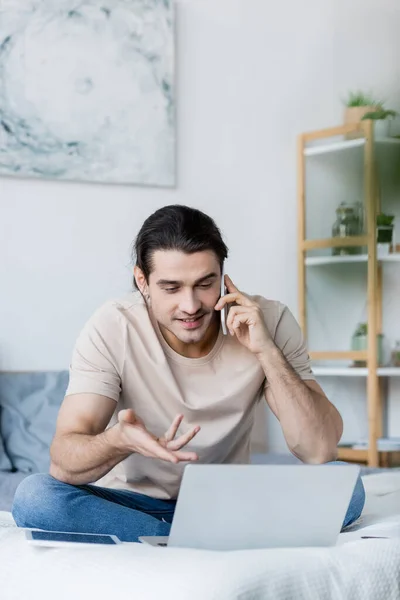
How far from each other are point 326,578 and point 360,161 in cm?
83

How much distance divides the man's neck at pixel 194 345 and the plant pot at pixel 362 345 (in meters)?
1.68

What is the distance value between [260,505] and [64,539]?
298 millimetres

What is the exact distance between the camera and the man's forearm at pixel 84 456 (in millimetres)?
1290

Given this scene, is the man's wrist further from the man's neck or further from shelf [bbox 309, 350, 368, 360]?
shelf [bbox 309, 350, 368, 360]

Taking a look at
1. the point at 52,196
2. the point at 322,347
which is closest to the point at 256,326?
the point at 52,196

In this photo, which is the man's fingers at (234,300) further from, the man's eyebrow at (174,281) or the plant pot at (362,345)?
the plant pot at (362,345)

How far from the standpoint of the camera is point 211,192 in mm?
3275

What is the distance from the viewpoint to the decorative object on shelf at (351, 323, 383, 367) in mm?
3250

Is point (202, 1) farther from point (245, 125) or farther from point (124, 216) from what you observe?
point (124, 216)

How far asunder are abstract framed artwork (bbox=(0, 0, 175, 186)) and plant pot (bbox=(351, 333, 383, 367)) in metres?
0.92

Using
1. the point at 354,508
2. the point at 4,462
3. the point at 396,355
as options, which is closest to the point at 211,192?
the point at 396,355

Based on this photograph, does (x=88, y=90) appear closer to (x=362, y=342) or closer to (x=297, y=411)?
(x=362, y=342)

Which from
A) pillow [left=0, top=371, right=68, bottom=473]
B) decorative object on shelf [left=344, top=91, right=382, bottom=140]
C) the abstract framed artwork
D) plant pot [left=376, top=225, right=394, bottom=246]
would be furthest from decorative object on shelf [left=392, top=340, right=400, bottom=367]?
plant pot [left=376, top=225, right=394, bottom=246]

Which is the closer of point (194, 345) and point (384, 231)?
point (384, 231)
